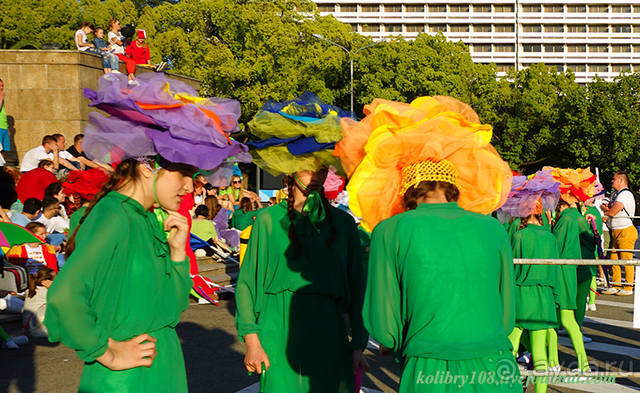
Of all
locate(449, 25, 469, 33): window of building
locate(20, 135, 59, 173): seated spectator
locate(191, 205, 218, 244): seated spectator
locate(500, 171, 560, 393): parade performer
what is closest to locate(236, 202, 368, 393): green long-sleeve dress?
locate(500, 171, 560, 393): parade performer

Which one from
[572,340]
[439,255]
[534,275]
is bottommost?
[572,340]

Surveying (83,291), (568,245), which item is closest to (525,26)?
(568,245)

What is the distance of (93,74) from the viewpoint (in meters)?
18.7

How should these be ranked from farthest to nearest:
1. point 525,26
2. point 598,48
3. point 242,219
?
point 598,48, point 525,26, point 242,219

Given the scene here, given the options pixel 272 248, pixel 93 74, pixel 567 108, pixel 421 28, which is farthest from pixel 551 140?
pixel 421 28

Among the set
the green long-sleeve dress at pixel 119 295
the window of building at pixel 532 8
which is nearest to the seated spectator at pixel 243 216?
the green long-sleeve dress at pixel 119 295

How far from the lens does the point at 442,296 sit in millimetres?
2727

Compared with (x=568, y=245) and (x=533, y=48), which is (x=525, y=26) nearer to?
(x=533, y=48)

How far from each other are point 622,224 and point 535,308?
28.6 ft

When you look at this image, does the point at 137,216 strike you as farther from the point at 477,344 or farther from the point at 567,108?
the point at 567,108

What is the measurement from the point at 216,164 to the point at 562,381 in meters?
5.03

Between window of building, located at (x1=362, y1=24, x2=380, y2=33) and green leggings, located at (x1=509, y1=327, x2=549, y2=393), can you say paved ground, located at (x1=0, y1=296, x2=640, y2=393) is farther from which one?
window of building, located at (x1=362, y1=24, x2=380, y2=33)

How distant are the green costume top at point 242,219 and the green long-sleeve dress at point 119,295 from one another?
1344 cm

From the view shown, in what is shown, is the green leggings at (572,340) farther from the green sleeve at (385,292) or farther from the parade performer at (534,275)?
the green sleeve at (385,292)
